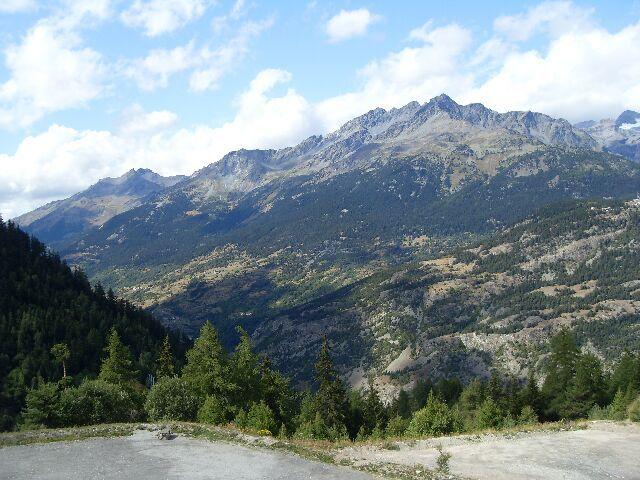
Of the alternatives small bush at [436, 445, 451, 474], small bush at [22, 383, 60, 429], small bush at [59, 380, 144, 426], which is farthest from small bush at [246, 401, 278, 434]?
small bush at [436, 445, 451, 474]

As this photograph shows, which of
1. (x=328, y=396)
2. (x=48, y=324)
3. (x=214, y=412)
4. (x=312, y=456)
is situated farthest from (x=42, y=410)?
(x=48, y=324)

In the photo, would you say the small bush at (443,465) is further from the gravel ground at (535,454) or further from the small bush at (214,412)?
the small bush at (214,412)

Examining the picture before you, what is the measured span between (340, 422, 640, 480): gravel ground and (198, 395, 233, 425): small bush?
20624 millimetres

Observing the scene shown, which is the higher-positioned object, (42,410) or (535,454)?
(42,410)

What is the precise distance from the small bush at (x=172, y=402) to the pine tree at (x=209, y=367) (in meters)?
1.29

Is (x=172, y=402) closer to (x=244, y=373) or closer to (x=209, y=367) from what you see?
(x=209, y=367)

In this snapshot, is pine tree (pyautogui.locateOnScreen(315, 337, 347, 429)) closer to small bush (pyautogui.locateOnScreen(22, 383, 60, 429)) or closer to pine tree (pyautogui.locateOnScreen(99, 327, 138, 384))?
pine tree (pyautogui.locateOnScreen(99, 327, 138, 384))

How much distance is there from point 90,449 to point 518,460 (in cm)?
3219

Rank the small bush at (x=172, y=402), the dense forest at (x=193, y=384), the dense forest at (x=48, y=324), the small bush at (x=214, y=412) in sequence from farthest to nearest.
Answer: the dense forest at (x=48, y=324)
the small bush at (x=172, y=402)
the dense forest at (x=193, y=384)
the small bush at (x=214, y=412)

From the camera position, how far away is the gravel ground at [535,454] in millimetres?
33469

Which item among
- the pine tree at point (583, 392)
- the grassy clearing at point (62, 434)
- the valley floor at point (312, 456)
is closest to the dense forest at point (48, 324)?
the grassy clearing at point (62, 434)

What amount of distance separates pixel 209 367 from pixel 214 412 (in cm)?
635

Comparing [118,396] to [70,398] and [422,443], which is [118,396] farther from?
[422,443]

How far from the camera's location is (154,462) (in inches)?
1417
